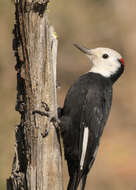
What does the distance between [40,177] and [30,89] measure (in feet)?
2.37

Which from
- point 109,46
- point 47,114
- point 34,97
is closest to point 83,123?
point 47,114

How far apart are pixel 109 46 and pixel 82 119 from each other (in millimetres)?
7218

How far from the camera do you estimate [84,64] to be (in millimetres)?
12906

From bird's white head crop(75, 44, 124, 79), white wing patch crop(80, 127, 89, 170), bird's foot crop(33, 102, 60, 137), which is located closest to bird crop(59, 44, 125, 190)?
white wing patch crop(80, 127, 89, 170)

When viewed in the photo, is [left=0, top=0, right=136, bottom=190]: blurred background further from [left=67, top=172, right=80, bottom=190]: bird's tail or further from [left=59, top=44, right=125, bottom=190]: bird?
[left=67, top=172, right=80, bottom=190]: bird's tail

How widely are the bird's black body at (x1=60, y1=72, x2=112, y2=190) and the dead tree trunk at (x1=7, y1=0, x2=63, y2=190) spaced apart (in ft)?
2.77

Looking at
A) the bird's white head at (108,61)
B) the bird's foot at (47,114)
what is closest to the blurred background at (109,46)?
the bird's white head at (108,61)

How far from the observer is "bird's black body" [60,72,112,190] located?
5.34 metres

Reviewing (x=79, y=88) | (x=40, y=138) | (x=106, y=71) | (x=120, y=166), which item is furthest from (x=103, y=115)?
(x=120, y=166)

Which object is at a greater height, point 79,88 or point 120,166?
point 79,88

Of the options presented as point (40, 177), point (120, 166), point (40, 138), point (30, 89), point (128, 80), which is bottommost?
point (120, 166)

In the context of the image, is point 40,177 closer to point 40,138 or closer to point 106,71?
point 40,138

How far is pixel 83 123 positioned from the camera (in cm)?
541

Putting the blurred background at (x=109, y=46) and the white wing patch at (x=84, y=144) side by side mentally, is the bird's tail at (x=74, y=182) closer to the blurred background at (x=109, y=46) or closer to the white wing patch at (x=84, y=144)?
the white wing patch at (x=84, y=144)
